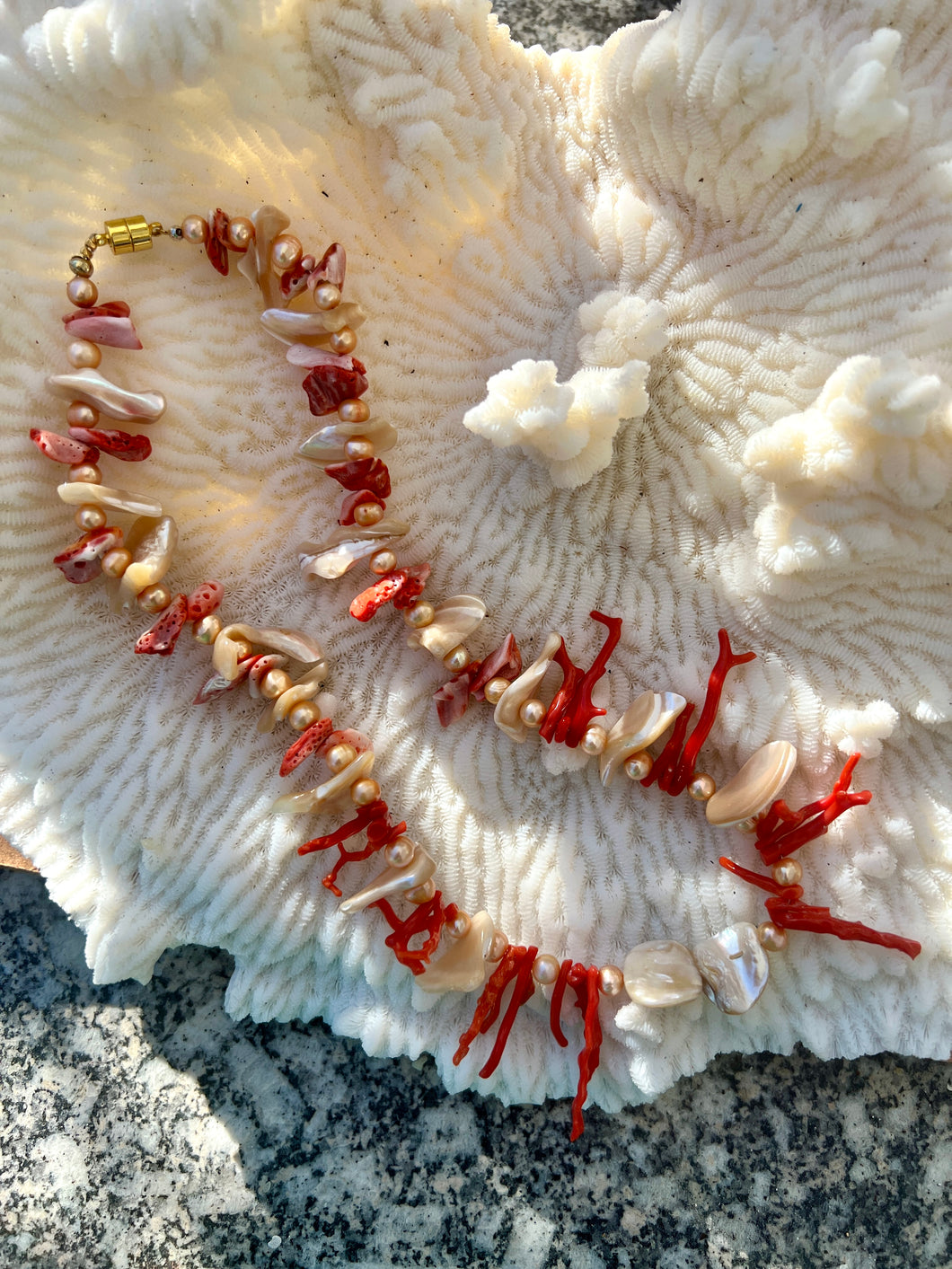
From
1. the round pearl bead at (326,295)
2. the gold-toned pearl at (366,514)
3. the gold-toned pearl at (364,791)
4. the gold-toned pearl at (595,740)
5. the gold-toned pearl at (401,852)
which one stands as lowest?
the gold-toned pearl at (401,852)

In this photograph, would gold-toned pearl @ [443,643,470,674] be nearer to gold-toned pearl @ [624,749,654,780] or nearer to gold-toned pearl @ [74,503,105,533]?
gold-toned pearl @ [624,749,654,780]

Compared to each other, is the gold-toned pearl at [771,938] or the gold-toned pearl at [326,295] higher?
the gold-toned pearl at [326,295]

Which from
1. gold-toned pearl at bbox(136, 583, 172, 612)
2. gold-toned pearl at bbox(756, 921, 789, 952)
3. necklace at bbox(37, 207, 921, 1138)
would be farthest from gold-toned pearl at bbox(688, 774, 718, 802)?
gold-toned pearl at bbox(136, 583, 172, 612)

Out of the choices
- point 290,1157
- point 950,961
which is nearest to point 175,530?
point 290,1157

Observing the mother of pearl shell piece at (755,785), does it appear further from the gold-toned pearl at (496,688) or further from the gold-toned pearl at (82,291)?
the gold-toned pearl at (82,291)

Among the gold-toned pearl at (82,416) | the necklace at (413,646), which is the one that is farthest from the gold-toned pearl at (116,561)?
the gold-toned pearl at (82,416)

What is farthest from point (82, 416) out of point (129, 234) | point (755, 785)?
point (755, 785)
